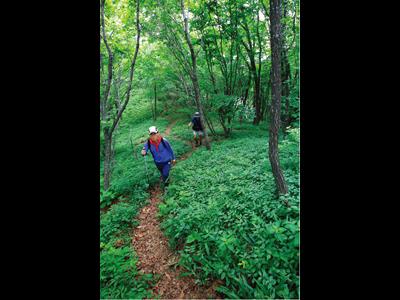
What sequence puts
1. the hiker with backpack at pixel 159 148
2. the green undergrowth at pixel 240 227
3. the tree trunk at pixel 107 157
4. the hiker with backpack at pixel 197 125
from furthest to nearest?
the hiker with backpack at pixel 197 125 → the hiker with backpack at pixel 159 148 → the tree trunk at pixel 107 157 → the green undergrowth at pixel 240 227

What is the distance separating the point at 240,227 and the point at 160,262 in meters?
1.52

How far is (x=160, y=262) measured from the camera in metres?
3.57

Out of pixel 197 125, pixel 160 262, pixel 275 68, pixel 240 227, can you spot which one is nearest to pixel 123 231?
pixel 160 262

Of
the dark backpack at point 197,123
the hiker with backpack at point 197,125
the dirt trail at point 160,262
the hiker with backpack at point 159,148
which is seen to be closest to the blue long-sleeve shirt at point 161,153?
the hiker with backpack at point 159,148

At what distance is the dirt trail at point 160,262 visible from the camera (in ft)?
9.61

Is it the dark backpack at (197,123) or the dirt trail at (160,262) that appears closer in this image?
the dirt trail at (160,262)

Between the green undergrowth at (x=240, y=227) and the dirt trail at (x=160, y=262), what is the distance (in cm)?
16

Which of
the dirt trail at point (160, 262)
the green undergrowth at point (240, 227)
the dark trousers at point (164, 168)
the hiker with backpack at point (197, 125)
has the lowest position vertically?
the dirt trail at point (160, 262)

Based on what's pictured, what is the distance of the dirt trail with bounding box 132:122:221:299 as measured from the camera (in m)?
2.93

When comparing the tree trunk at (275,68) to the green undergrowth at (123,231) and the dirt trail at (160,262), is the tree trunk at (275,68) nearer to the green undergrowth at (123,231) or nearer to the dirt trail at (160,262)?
the dirt trail at (160,262)

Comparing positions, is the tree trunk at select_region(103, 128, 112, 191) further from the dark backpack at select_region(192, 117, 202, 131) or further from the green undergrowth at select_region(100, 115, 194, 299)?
the dark backpack at select_region(192, 117, 202, 131)

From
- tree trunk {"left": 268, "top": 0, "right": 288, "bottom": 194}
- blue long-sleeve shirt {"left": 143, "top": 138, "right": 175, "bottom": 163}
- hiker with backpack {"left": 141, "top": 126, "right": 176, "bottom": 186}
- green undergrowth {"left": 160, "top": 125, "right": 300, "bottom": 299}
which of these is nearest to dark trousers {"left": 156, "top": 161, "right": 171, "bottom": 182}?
hiker with backpack {"left": 141, "top": 126, "right": 176, "bottom": 186}
